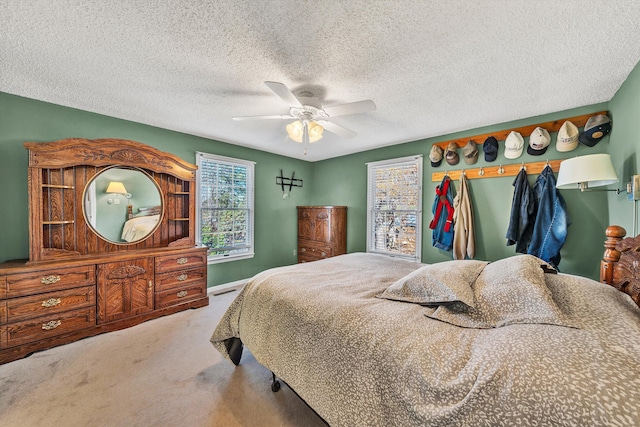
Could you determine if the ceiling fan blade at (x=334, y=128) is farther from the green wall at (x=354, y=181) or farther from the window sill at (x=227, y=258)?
the window sill at (x=227, y=258)

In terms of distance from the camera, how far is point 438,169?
3.41 meters

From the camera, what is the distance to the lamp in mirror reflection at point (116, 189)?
2.71 m

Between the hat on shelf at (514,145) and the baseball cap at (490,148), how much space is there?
0.12 meters

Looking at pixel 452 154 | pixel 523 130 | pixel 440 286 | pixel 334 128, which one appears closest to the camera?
pixel 440 286

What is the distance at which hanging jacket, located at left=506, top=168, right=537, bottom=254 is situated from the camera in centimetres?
262

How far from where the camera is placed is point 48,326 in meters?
2.17

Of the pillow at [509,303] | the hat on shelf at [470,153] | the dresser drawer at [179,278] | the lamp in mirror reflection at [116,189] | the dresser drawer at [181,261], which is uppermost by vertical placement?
the hat on shelf at [470,153]

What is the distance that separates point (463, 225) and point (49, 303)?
4596 mm

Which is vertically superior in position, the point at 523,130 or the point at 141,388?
the point at 523,130

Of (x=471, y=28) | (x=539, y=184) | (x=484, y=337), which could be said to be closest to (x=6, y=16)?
(x=471, y=28)

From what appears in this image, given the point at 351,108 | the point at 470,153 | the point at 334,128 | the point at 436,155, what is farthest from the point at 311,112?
the point at 470,153

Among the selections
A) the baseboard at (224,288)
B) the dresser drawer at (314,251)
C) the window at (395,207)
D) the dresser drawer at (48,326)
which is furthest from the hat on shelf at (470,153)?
the dresser drawer at (48,326)

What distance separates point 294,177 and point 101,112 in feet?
9.91

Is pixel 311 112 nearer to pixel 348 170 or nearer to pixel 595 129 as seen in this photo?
pixel 348 170
